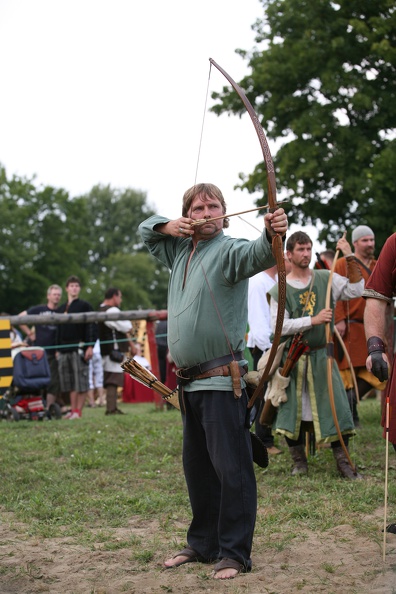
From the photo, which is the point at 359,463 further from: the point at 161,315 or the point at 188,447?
the point at 161,315

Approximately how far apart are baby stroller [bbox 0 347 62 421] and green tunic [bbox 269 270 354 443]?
508 centimetres

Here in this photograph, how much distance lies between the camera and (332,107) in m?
20.1

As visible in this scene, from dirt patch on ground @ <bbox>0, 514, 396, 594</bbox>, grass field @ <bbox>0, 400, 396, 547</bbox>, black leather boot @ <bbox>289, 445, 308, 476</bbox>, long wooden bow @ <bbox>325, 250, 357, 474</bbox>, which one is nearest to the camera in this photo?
dirt patch on ground @ <bbox>0, 514, 396, 594</bbox>

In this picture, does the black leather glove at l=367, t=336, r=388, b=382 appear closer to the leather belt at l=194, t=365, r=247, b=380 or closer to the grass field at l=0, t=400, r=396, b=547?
the leather belt at l=194, t=365, r=247, b=380

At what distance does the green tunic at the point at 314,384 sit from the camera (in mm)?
6594

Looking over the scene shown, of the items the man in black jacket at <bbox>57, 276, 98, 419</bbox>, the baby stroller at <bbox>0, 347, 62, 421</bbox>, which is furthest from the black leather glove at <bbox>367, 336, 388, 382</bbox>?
the baby stroller at <bbox>0, 347, 62, 421</bbox>

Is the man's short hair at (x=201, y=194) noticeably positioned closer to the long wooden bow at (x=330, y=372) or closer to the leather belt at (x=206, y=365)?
the leather belt at (x=206, y=365)

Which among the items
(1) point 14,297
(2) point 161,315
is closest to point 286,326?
(2) point 161,315

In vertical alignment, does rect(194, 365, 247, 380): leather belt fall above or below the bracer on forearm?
below

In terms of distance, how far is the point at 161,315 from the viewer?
517 inches

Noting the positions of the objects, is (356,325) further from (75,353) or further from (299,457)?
(75,353)

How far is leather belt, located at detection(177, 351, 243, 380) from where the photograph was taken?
4273 mm

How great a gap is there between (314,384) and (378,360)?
2289 mm

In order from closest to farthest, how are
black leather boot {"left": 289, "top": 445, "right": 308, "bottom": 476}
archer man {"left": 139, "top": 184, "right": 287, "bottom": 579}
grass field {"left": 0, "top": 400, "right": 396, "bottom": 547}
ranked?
archer man {"left": 139, "top": 184, "right": 287, "bottom": 579}, grass field {"left": 0, "top": 400, "right": 396, "bottom": 547}, black leather boot {"left": 289, "top": 445, "right": 308, "bottom": 476}
